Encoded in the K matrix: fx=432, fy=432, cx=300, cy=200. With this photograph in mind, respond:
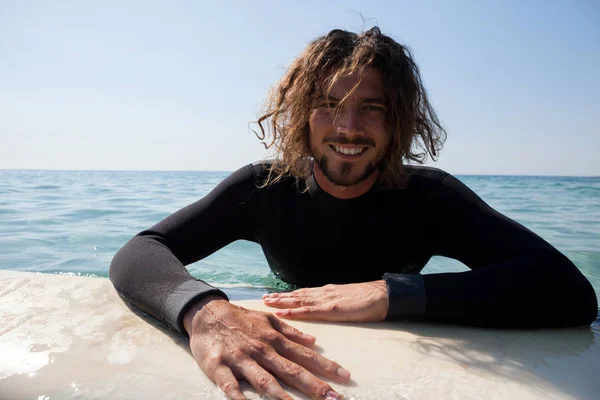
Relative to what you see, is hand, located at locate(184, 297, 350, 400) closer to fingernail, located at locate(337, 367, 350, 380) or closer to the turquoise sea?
fingernail, located at locate(337, 367, 350, 380)

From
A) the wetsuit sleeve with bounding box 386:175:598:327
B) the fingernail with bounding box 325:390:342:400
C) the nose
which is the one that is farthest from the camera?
the nose

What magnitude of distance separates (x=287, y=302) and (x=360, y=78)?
1.14m

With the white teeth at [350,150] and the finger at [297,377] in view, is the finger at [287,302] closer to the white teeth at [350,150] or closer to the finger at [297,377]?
the finger at [297,377]

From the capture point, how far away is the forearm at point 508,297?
1516 mm

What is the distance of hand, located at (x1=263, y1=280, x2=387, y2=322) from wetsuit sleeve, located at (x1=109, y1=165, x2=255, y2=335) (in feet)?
1.00

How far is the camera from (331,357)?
1.24 meters

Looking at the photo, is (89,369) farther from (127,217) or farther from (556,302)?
(127,217)

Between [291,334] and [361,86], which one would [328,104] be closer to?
[361,86]

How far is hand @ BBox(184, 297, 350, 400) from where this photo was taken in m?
1.04

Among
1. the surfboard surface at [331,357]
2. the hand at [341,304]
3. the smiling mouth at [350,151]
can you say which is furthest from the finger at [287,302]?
the smiling mouth at [350,151]

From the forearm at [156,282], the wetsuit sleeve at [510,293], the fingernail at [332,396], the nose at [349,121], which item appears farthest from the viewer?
the nose at [349,121]

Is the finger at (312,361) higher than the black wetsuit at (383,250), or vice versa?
the black wetsuit at (383,250)

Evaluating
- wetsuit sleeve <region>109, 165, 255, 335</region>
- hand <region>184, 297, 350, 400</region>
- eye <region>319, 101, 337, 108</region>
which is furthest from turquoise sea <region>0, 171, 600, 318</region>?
eye <region>319, 101, 337, 108</region>

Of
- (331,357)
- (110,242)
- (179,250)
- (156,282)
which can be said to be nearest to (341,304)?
(331,357)
